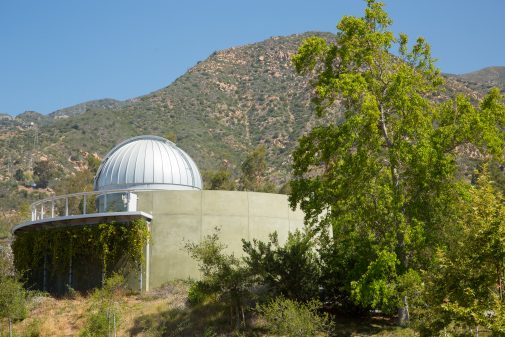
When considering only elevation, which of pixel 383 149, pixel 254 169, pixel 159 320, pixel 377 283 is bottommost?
pixel 159 320

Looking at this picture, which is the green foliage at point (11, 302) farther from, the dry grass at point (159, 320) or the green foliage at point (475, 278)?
the green foliage at point (475, 278)

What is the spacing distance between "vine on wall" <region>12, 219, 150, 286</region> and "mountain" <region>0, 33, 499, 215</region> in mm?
37988

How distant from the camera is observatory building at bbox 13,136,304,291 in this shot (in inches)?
1135

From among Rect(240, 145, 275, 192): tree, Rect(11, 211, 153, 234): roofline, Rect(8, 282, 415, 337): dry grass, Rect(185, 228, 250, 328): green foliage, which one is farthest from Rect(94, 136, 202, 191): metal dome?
Rect(240, 145, 275, 192): tree

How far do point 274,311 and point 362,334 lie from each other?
3.68m

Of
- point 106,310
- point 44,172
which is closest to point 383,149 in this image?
point 106,310

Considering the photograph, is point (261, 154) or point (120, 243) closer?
point (120, 243)

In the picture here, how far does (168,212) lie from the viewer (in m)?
29.4

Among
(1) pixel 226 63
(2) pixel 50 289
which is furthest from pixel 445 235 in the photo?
(1) pixel 226 63

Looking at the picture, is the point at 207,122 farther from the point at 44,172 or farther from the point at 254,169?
the point at 254,169

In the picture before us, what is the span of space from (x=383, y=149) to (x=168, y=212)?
1106 centimetres

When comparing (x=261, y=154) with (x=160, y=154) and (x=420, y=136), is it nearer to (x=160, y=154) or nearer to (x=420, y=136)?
(x=160, y=154)

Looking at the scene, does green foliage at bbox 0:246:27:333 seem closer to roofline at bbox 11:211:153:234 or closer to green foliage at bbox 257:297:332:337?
roofline at bbox 11:211:153:234

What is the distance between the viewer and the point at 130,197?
28906 mm
